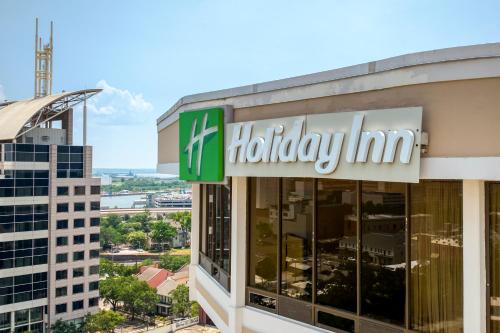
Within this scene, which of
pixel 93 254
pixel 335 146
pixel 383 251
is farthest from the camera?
pixel 93 254

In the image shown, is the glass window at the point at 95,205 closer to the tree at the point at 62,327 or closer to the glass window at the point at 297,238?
the tree at the point at 62,327

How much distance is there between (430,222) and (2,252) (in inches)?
1924

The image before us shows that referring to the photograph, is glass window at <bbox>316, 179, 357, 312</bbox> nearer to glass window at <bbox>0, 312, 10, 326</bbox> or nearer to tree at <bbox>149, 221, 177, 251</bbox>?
glass window at <bbox>0, 312, 10, 326</bbox>

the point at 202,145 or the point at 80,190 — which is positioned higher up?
the point at 202,145

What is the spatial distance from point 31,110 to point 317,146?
1911 inches

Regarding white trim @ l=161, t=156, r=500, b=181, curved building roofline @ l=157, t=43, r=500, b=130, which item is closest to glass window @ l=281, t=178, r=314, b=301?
curved building roofline @ l=157, t=43, r=500, b=130

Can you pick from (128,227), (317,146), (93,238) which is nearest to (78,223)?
(93,238)

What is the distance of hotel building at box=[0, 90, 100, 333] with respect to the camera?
47000 mm

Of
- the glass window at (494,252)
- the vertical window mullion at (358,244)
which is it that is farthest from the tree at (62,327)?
the glass window at (494,252)

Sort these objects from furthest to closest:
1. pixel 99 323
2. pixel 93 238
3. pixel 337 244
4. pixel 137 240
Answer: pixel 137 240 < pixel 93 238 < pixel 99 323 < pixel 337 244

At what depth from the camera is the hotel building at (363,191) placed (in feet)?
23.0

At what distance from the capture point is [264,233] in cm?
1082

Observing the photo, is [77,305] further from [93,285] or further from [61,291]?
[61,291]

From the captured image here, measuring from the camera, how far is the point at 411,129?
7.17 metres
